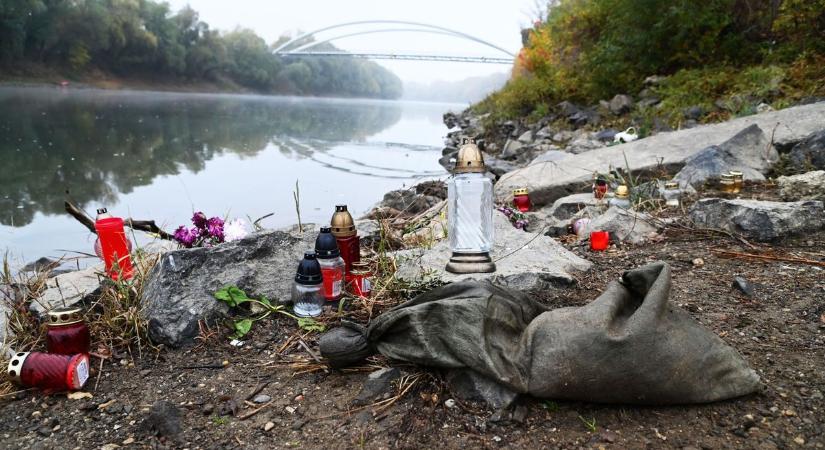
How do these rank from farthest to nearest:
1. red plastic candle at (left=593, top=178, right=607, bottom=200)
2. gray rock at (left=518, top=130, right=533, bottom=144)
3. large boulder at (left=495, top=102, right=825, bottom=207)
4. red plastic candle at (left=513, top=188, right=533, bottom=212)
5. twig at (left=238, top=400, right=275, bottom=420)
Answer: gray rock at (left=518, top=130, right=533, bottom=144) → large boulder at (left=495, top=102, right=825, bottom=207) → red plastic candle at (left=513, top=188, right=533, bottom=212) → red plastic candle at (left=593, top=178, right=607, bottom=200) → twig at (left=238, top=400, right=275, bottom=420)

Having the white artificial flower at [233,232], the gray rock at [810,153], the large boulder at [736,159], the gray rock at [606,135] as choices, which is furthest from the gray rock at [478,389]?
the gray rock at [606,135]

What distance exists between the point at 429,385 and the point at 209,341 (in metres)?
1.05

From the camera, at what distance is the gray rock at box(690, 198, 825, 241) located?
2.88 meters

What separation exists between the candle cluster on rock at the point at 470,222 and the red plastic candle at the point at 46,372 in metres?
1.55

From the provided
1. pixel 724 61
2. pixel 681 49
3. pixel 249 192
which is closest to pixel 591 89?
pixel 681 49

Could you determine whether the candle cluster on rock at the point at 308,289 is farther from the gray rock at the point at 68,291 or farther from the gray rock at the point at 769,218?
the gray rock at the point at 769,218

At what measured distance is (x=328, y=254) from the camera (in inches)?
97.4

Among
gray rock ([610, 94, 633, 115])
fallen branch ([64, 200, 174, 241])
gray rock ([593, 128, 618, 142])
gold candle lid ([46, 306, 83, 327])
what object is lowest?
gold candle lid ([46, 306, 83, 327])

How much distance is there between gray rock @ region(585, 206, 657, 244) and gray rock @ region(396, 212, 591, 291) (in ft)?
1.88

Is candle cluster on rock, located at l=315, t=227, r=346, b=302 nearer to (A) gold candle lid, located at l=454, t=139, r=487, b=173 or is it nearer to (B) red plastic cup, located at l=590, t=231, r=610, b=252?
(A) gold candle lid, located at l=454, t=139, r=487, b=173

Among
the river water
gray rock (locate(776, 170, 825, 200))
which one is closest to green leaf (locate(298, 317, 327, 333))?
the river water

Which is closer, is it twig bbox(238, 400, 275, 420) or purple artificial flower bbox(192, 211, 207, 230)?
twig bbox(238, 400, 275, 420)

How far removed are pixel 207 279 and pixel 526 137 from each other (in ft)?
28.9

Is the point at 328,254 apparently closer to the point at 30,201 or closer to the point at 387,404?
the point at 387,404
